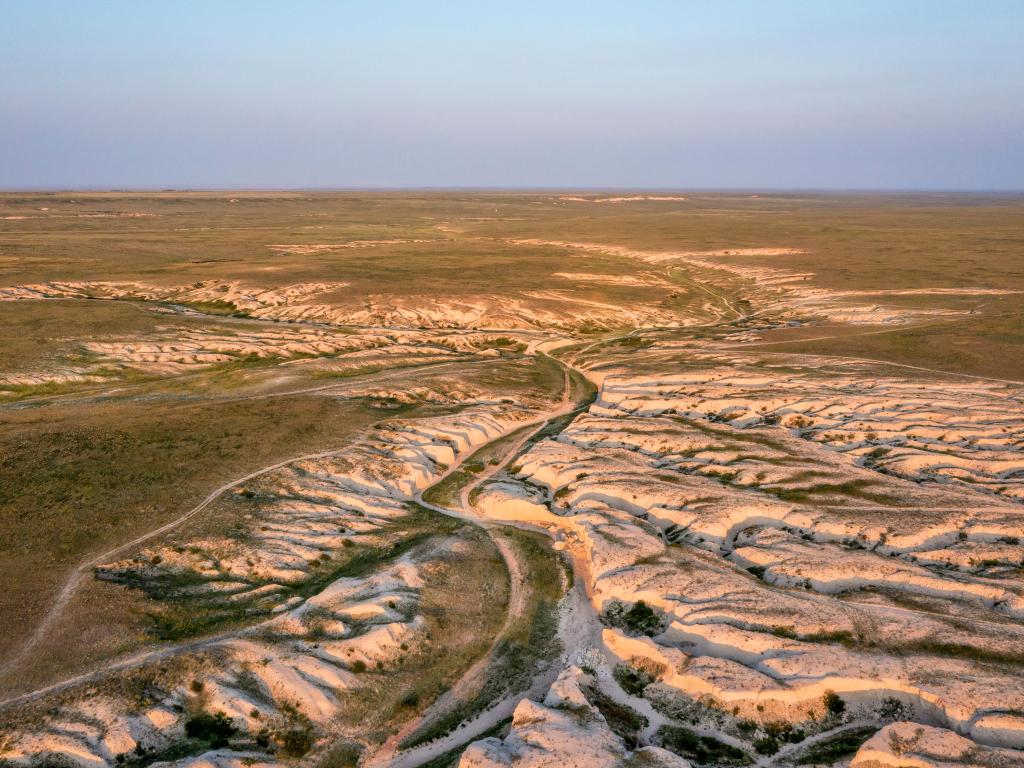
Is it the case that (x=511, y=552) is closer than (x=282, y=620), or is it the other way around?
(x=282, y=620)

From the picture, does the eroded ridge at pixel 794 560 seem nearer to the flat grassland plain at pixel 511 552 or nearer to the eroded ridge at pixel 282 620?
the flat grassland plain at pixel 511 552

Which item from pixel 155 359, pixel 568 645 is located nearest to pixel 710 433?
pixel 568 645

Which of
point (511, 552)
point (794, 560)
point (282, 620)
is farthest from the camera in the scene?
point (511, 552)

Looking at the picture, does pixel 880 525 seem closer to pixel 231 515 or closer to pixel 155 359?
pixel 231 515

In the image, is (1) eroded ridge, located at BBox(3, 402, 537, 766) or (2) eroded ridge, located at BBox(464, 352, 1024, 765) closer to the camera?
(1) eroded ridge, located at BBox(3, 402, 537, 766)

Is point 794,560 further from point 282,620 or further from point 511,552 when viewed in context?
point 282,620

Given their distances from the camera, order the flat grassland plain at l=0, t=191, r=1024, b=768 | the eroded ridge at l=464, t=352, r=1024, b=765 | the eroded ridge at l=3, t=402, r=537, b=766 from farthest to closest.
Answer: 1. the eroded ridge at l=464, t=352, r=1024, b=765
2. the flat grassland plain at l=0, t=191, r=1024, b=768
3. the eroded ridge at l=3, t=402, r=537, b=766

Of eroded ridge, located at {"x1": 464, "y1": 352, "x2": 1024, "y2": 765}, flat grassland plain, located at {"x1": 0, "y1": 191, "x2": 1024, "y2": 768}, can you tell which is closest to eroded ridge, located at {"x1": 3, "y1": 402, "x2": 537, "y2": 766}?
flat grassland plain, located at {"x1": 0, "y1": 191, "x2": 1024, "y2": 768}

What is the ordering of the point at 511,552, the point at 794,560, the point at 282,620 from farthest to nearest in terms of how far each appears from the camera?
the point at 511,552
the point at 794,560
the point at 282,620

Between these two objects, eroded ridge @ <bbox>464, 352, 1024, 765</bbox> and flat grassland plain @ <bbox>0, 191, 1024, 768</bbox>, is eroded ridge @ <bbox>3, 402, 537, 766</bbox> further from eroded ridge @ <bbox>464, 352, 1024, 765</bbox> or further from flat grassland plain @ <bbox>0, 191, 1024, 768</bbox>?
eroded ridge @ <bbox>464, 352, 1024, 765</bbox>

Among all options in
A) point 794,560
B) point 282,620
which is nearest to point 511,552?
point 282,620
